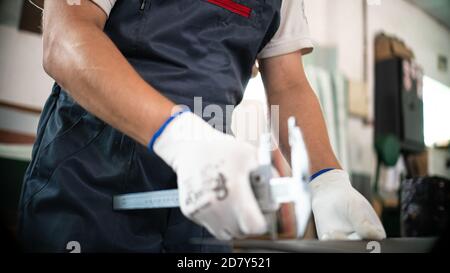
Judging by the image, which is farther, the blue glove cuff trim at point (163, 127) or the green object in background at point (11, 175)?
the green object in background at point (11, 175)

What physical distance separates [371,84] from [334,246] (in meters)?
2.85

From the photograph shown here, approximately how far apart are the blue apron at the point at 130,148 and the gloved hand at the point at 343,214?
0.74ft

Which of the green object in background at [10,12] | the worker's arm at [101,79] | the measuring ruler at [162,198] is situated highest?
the green object in background at [10,12]

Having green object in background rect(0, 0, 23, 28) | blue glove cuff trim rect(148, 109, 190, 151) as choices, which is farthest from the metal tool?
green object in background rect(0, 0, 23, 28)

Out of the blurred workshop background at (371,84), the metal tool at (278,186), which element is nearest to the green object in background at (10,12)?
the blurred workshop background at (371,84)

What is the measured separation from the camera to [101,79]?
2.10ft

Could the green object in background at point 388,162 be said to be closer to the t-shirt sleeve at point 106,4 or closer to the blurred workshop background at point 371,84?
the blurred workshop background at point 371,84

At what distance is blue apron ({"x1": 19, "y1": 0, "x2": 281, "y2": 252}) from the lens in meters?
0.78

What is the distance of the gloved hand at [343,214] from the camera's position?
838 mm

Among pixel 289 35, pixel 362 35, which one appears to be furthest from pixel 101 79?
pixel 362 35

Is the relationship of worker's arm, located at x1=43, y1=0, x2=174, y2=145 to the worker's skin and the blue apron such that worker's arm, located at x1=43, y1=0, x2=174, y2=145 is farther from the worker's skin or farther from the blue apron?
the blue apron

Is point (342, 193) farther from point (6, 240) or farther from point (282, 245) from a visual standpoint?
point (6, 240)

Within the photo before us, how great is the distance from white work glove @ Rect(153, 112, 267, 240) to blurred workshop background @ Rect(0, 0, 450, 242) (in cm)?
149
